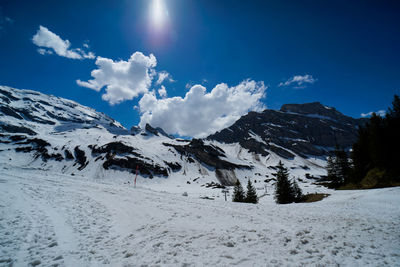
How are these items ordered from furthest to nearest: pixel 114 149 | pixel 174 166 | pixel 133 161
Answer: pixel 114 149, pixel 174 166, pixel 133 161

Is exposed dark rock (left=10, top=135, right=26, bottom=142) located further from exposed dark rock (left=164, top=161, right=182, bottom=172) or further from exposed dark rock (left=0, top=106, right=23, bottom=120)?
exposed dark rock (left=0, top=106, right=23, bottom=120)

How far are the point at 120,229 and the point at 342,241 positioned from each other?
992cm

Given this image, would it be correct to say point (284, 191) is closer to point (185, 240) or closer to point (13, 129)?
point (185, 240)

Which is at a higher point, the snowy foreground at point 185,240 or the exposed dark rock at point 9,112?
the exposed dark rock at point 9,112

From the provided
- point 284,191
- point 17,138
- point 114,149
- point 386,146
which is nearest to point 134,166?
point 114,149

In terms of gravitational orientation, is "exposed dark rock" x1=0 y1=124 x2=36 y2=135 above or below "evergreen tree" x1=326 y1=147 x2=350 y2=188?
above

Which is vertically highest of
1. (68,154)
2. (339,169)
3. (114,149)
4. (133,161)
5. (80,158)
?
(114,149)

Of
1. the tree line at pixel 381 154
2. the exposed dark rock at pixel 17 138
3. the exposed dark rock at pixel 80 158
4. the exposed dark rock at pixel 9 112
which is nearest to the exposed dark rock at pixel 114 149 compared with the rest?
the exposed dark rock at pixel 80 158

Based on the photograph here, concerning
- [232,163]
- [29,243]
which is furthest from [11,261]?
[232,163]

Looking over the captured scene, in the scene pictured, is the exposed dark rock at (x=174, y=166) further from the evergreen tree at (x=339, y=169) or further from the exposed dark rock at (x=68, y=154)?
the evergreen tree at (x=339, y=169)

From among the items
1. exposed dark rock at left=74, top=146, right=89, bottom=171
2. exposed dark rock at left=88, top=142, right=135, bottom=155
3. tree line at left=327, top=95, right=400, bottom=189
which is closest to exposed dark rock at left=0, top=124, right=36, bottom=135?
exposed dark rock at left=74, top=146, right=89, bottom=171

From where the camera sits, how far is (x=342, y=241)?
6102mm

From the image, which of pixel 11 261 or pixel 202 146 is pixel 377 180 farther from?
pixel 202 146

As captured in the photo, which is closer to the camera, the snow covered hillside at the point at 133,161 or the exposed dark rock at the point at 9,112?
the snow covered hillside at the point at 133,161
